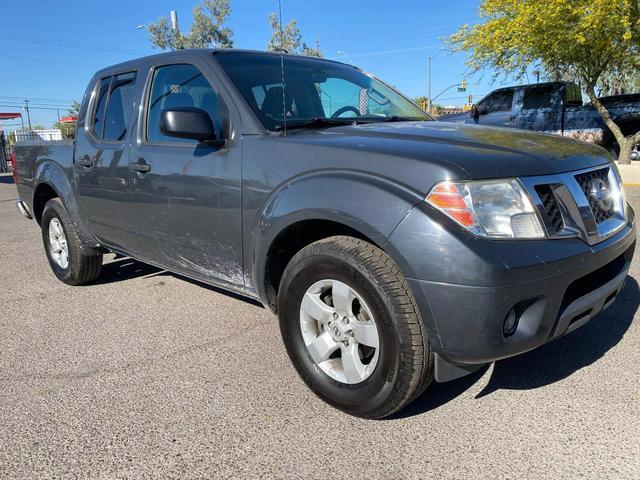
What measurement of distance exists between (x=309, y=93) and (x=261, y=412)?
1967 mm

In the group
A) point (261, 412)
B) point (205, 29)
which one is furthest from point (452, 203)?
point (205, 29)

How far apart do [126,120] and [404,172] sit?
7.99 ft

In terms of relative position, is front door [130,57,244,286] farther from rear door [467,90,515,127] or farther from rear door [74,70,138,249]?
rear door [467,90,515,127]

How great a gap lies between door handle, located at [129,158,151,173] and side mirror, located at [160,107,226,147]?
2.13 feet

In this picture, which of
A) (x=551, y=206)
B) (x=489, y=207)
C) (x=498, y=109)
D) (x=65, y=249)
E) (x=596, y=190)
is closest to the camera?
(x=489, y=207)

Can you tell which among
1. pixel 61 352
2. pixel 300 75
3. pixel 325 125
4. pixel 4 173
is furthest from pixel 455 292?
pixel 4 173

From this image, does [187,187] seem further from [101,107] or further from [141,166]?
[101,107]

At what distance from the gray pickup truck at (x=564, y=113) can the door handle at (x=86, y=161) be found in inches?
347

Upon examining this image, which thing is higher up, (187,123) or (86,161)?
(187,123)

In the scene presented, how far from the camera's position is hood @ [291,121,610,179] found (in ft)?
6.89

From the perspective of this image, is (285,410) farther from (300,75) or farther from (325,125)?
(300,75)

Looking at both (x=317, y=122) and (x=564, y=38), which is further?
(x=564, y=38)

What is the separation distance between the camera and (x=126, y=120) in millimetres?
3730

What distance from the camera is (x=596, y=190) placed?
2.47m
